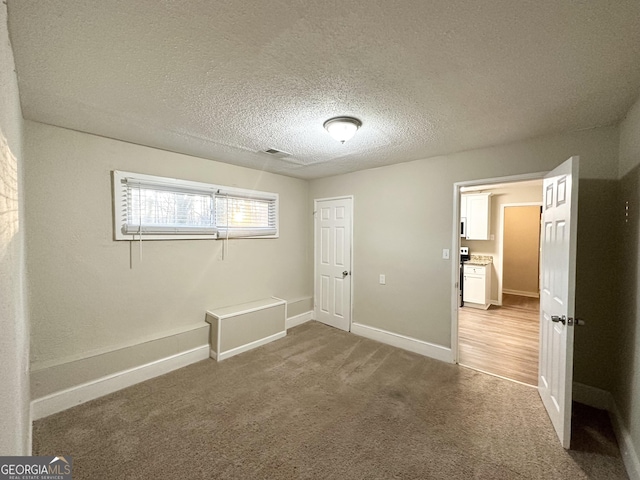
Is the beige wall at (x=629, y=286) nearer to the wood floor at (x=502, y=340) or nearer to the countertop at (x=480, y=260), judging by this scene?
the wood floor at (x=502, y=340)

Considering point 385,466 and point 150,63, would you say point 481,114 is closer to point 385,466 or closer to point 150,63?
point 150,63

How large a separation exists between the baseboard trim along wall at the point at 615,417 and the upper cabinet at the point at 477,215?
146 inches

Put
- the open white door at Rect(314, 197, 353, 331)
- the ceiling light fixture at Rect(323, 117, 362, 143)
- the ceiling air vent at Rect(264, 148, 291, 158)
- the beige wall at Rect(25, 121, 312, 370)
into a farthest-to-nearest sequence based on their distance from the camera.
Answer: the open white door at Rect(314, 197, 353, 331)
the ceiling air vent at Rect(264, 148, 291, 158)
the beige wall at Rect(25, 121, 312, 370)
the ceiling light fixture at Rect(323, 117, 362, 143)

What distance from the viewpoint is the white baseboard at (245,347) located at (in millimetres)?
3182

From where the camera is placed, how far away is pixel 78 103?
191 cm

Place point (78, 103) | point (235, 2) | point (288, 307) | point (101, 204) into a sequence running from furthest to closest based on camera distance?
point (288, 307)
point (101, 204)
point (78, 103)
point (235, 2)

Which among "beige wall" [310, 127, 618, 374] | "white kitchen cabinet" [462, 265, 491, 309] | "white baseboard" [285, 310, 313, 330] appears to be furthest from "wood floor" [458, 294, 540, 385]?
"white baseboard" [285, 310, 313, 330]

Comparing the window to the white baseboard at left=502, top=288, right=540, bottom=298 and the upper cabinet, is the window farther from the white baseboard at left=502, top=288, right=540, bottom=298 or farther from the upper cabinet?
the white baseboard at left=502, top=288, right=540, bottom=298

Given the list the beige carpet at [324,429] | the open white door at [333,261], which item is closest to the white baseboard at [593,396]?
the beige carpet at [324,429]

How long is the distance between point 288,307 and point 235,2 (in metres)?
3.83

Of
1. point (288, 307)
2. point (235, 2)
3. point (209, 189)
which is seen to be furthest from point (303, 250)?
point (235, 2)

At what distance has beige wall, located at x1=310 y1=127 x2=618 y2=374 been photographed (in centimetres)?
238

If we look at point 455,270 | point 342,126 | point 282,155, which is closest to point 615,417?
point 455,270

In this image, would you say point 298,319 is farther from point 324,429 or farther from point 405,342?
point 324,429
